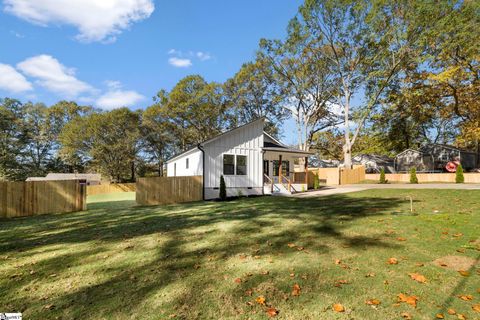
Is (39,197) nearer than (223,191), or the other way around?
(39,197)

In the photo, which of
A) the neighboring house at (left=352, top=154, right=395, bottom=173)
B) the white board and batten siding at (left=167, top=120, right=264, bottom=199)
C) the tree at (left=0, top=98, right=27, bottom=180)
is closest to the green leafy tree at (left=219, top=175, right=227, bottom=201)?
the white board and batten siding at (left=167, top=120, right=264, bottom=199)

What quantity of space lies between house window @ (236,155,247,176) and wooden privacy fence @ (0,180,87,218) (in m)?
8.27

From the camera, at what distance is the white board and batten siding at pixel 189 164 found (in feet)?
52.5

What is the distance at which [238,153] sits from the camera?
1587 centimetres

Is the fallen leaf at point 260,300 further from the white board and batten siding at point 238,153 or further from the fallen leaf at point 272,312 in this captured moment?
the white board and batten siding at point 238,153

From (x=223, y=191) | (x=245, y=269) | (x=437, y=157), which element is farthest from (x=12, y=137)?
(x=437, y=157)

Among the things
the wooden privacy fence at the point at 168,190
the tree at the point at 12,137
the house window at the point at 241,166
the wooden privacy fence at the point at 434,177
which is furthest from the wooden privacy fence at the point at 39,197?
the wooden privacy fence at the point at 434,177

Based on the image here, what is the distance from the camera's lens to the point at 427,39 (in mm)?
23203

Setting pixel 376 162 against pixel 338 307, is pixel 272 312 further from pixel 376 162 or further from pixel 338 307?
pixel 376 162

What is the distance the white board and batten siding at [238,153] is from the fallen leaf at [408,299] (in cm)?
1230

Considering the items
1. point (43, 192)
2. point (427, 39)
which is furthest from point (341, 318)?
point (427, 39)

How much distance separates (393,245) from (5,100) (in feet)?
162

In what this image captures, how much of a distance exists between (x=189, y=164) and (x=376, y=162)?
96.5 feet

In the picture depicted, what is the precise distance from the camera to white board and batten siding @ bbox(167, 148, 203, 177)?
16.0 meters
